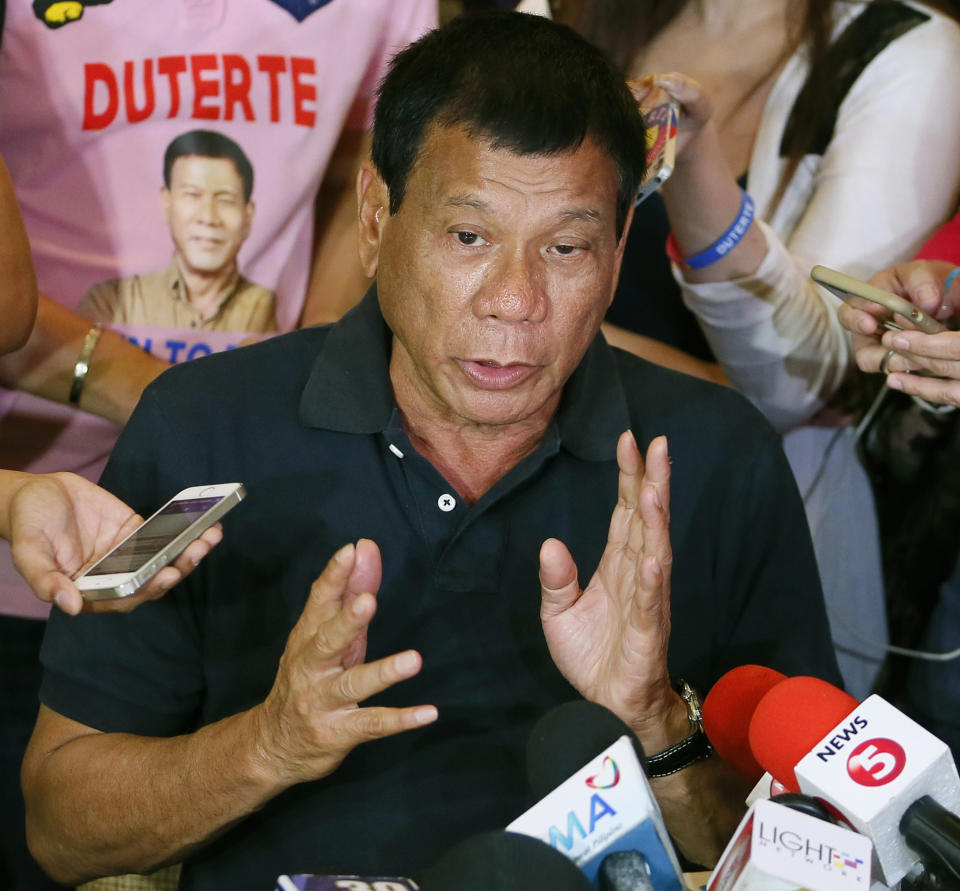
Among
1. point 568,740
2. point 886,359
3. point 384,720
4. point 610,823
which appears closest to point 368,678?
point 384,720

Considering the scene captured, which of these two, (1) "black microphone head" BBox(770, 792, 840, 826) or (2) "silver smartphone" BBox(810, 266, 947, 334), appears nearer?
(1) "black microphone head" BBox(770, 792, 840, 826)

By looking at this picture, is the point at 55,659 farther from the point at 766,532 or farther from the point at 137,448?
the point at 766,532

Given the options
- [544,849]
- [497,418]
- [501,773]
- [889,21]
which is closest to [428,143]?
[497,418]

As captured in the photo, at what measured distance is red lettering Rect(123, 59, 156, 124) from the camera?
2.21 metres

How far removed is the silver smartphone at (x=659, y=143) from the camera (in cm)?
193

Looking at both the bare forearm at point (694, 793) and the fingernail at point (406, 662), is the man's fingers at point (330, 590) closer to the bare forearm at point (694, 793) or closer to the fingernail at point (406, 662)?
the fingernail at point (406, 662)

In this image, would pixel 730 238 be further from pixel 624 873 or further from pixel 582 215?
pixel 624 873

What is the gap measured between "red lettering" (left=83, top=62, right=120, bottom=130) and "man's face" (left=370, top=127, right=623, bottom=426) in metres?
0.81

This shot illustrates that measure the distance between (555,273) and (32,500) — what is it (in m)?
0.73

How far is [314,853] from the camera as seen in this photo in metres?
1.57

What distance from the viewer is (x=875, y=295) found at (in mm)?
1714

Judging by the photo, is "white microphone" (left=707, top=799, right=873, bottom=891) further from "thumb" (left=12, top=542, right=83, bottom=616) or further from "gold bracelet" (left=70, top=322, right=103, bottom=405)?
"gold bracelet" (left=70, top=322, right=103, bottom=405)

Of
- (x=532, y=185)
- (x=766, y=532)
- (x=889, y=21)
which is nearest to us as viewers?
(x=532, y=185)

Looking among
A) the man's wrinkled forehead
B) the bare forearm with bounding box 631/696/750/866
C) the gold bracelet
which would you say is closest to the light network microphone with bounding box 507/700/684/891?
the bare forearm with bounding box 631/696/750/866
